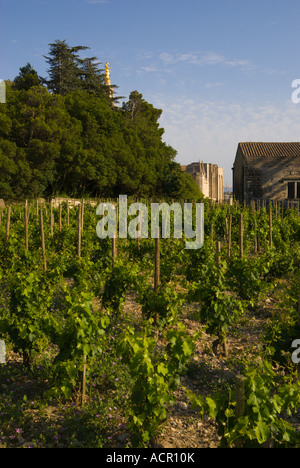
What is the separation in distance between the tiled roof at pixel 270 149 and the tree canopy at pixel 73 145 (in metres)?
9.53

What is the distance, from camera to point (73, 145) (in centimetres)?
2873

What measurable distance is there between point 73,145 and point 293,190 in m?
15.8

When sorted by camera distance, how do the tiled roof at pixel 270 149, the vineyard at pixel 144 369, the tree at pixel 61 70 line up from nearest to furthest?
the vineyard at pixel 144 369, the tiled roof at pixel 270 149, the tree at pixel 61 70

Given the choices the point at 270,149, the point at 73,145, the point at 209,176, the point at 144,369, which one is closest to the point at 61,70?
the point at 73,145

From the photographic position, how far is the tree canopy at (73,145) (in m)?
26.8

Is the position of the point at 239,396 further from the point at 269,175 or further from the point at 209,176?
the point at 209,176

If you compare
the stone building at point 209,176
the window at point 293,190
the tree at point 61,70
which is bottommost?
the window at point 293,190

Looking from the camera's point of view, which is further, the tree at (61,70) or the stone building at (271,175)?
the tree at (61,70)

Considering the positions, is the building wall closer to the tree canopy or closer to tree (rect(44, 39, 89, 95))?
the tree canopy

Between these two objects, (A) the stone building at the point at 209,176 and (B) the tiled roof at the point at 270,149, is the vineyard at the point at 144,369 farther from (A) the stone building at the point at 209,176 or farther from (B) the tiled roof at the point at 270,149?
(A) the stone building at the point at 209,176

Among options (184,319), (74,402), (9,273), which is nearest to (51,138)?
(9,273)

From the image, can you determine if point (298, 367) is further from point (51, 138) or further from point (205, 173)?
point (205, 173)

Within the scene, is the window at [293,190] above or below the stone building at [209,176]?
below

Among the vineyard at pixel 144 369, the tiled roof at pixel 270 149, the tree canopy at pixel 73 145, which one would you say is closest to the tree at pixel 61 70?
the tree canopy at pixel 73 145
